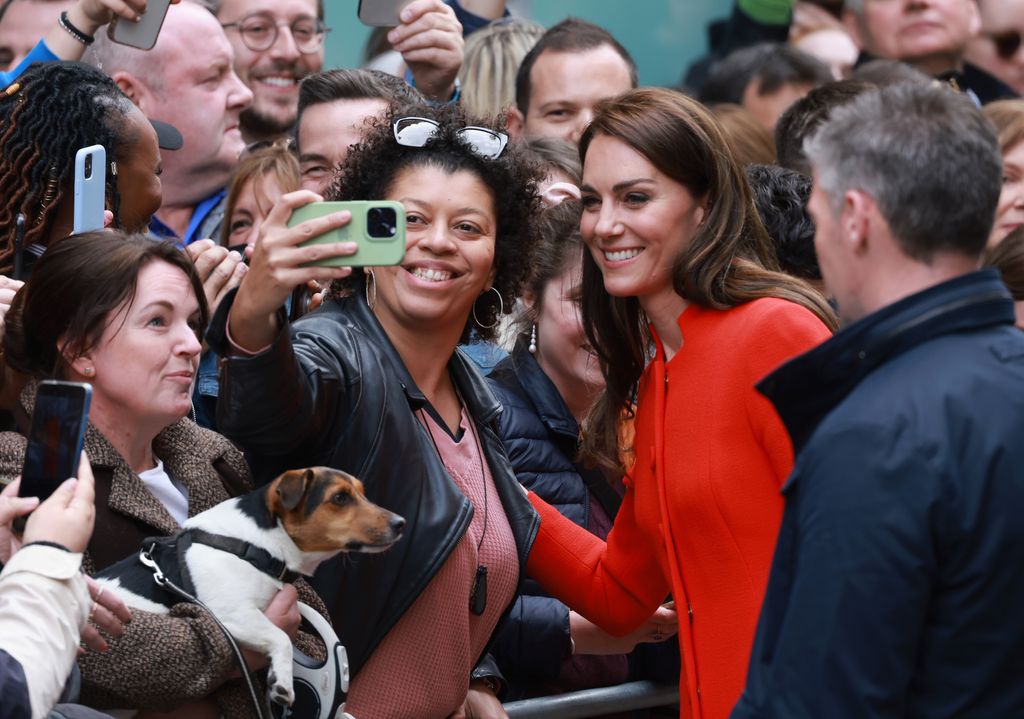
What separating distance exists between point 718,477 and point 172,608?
1343 mm

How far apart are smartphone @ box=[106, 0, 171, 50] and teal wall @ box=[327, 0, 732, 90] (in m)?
4.19

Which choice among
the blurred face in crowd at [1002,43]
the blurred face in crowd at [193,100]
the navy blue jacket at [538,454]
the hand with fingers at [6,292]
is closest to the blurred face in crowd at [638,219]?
the navy blue jacket at [538,454]

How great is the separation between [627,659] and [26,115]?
2488 mm

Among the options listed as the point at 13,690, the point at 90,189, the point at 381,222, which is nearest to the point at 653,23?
the point at 90,189

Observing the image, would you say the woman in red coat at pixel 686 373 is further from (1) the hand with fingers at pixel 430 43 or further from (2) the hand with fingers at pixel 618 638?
(1) the hand with fingers at pixel 430 43

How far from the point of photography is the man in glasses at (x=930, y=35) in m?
8.27

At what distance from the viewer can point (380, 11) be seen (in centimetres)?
559

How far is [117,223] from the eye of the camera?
4.28m

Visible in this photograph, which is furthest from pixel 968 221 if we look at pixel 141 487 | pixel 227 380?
pixel 141 487

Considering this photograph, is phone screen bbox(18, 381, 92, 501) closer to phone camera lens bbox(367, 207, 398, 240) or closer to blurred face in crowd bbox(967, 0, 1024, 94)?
phone camera lens bbox(367, 207, 398, 240)

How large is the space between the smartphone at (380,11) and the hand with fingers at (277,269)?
2.62 metres

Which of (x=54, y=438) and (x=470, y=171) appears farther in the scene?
(x=470, y=171)

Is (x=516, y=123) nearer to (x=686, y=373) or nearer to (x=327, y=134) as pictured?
(x=327, y=134)

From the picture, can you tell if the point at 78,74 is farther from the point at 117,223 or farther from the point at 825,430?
the point at 825,430
